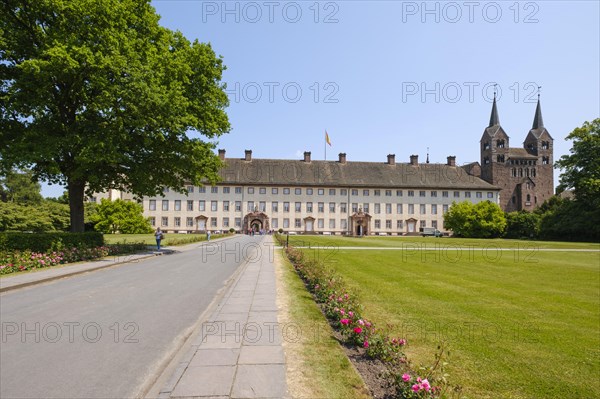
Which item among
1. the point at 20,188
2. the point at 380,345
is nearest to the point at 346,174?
the point at 20,188

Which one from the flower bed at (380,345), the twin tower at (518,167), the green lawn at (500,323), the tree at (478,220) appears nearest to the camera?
the flower bed at (380,345)

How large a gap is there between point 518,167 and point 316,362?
100371 millimetres

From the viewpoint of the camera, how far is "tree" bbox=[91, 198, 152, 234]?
59.9 metres

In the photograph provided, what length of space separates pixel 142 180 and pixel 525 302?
2060 centimetres

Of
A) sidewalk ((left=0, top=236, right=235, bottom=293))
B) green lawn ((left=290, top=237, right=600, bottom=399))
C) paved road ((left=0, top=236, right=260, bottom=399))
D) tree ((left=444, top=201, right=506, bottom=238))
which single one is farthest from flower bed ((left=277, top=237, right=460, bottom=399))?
tree ((left=444, top=201, right=506, bottom=238))

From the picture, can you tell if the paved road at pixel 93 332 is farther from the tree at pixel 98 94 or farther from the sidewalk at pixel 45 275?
the tree at pixel 98 94

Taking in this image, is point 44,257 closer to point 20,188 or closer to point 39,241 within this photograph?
point 39,241

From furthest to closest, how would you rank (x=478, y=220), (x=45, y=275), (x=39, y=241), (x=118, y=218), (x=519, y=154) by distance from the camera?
(x=519, y=154) → (x=478, y=220) → (x=118, y=218) → (x=39, y=241) → (x=45, y=275)

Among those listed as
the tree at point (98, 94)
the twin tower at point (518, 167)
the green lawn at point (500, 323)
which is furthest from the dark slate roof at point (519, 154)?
the tree at point (98, 94)

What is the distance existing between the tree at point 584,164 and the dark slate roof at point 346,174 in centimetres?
2661

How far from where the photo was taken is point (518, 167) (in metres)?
90.1

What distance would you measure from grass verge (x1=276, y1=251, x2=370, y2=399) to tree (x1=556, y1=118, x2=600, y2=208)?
56.2 meters

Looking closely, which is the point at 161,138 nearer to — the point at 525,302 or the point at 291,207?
the point at 525,302

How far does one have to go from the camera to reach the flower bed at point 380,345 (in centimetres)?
394
